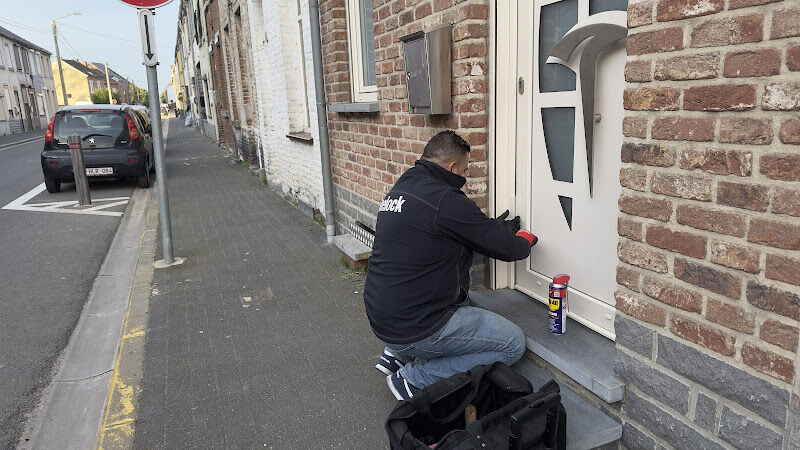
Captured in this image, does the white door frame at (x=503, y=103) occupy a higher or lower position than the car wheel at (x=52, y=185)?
higher

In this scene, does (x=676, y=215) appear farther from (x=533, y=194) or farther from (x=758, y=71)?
(x=533, y=194)

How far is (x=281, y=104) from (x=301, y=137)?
1684 mm

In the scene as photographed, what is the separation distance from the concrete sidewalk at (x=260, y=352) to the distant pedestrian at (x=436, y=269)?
1.46ft

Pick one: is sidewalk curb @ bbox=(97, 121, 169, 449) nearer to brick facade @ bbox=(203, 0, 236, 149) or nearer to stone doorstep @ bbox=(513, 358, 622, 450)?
stone doorstep @ bbox=(513, 358, 622, 450)

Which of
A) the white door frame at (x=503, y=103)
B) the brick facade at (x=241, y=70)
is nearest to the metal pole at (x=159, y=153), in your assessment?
the white door frame at (x=503, y=103)

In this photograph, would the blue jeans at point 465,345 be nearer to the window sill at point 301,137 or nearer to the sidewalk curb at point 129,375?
the sidewalk curb at point 129,375

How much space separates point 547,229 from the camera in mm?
3291

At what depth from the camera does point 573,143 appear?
9.75 ft

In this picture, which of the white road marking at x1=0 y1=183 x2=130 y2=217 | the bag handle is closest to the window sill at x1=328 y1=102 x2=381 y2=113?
the bag handle

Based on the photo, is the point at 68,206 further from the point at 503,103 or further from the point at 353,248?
the point at 503,103

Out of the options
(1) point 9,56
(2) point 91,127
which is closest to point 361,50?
(2) point 91,127

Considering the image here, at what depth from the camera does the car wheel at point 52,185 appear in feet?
36.2

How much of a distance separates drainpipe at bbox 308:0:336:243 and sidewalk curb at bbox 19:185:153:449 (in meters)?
2.23

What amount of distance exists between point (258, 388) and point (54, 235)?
19.5ft
